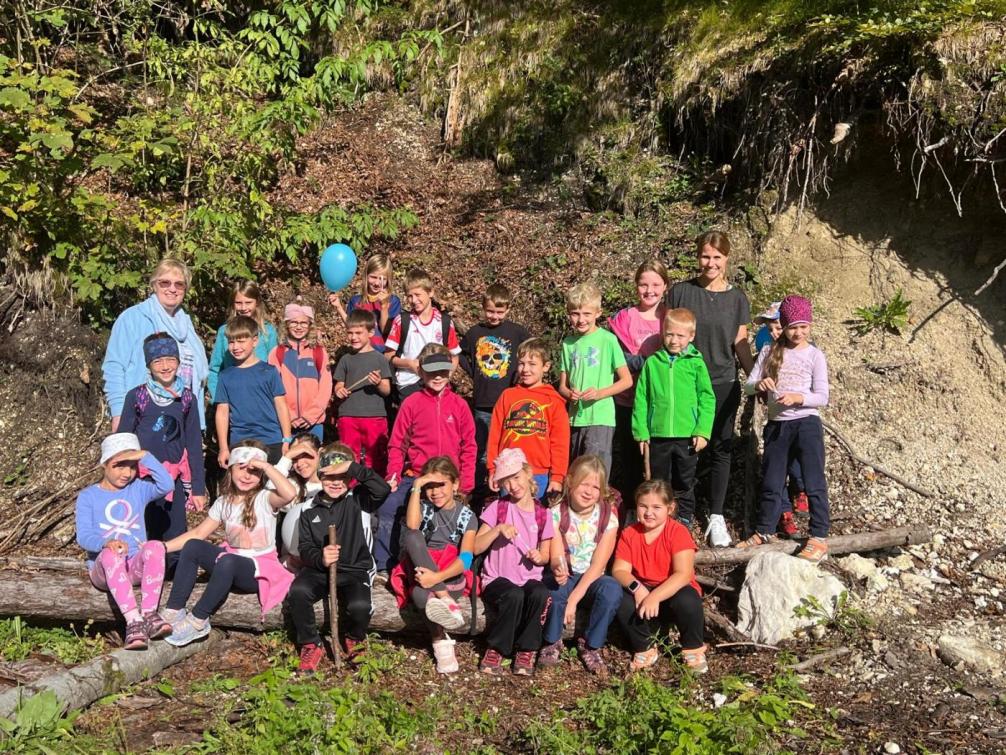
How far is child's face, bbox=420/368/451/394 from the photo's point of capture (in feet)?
20.4

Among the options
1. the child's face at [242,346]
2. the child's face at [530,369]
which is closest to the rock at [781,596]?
the child's face at [530,369]

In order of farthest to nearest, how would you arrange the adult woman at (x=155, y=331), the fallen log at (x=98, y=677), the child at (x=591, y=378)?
the child at (x=591, y=378)
the adult woman at (x=155, y=331)
the fallen log at (x=98, y=677)

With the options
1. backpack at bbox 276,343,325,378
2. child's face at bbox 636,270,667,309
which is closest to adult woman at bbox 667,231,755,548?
child's face at bbox 636,270,667,309

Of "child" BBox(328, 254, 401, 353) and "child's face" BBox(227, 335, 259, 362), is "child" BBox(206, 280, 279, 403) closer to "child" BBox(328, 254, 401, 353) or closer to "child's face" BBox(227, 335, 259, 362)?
"child's face" BBox(227, 335, 259, 362)

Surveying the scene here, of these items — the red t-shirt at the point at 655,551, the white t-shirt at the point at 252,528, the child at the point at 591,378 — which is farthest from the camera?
the child at the point at 591,378

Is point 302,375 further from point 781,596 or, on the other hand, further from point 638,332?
point 781,596

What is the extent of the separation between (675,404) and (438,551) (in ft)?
6.17

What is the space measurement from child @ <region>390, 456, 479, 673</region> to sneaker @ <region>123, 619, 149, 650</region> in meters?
1.45

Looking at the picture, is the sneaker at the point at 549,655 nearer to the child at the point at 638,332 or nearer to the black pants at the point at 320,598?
the black pants at the point at 320,598

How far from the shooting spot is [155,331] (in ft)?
20.4

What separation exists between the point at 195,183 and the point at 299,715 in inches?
244

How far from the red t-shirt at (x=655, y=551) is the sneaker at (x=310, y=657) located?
1.86m

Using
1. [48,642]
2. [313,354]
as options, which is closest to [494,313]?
[313,354]

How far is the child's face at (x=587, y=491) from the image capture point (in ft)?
18.2
